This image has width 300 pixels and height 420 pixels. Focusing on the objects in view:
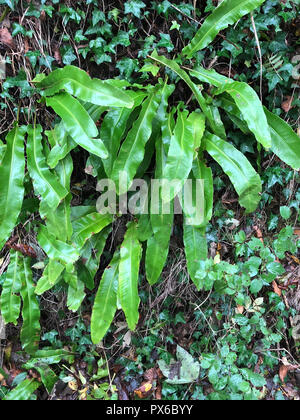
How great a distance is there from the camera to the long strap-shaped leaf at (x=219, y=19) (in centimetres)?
145

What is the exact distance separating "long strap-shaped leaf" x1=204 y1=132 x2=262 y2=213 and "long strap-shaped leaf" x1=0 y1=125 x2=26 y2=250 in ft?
2.82

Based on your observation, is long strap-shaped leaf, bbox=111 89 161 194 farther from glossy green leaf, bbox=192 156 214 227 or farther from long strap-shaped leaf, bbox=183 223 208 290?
long strap-shaped leaf, bbox=183 223 208 290

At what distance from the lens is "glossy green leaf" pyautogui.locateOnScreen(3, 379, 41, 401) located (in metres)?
1.75

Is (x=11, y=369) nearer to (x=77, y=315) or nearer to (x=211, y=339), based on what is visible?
(x=77, y=315)

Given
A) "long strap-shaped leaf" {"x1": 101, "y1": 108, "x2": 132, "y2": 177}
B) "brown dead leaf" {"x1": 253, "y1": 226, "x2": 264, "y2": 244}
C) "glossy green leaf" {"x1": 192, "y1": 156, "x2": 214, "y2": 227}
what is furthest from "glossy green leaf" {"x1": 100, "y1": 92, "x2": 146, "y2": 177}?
"brown dead leaf" {"x1": 253, "y1": 226, "x2": 264, "y2": 244}

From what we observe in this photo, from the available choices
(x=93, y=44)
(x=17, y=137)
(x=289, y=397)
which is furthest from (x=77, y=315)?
(x=93, y=44)

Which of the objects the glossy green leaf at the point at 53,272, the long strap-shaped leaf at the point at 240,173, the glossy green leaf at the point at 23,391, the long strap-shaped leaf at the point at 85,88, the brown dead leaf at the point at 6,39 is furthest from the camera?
the glossy green leaf at the point at 23,391

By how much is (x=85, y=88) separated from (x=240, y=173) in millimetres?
742

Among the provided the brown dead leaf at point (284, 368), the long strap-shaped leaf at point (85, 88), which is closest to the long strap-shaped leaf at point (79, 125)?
the long strap-shaped leaf at point (85, 88)

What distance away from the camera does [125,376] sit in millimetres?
1837

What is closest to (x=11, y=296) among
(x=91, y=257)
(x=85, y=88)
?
(x=91, y=257)

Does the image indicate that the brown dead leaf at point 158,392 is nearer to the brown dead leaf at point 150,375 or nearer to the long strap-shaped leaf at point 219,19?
the brown dead leaf at point 150,375

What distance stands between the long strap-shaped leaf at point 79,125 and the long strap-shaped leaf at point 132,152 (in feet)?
0.37

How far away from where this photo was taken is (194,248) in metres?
1.58
